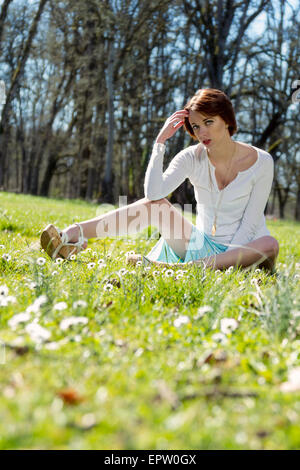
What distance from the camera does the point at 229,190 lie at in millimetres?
3816

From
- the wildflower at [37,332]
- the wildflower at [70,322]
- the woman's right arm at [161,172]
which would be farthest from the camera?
the woman's right arm at [161,172]

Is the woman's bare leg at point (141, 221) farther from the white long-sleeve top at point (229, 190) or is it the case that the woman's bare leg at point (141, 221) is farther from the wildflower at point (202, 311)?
the wildflower at point (202, 311)

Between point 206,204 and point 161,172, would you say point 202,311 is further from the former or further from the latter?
Result: point 206,204

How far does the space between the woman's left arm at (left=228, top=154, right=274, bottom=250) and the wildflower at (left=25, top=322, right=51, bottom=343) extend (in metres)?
2.37

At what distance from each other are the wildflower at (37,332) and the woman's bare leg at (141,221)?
74.8 inches

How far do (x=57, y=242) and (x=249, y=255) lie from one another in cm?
157

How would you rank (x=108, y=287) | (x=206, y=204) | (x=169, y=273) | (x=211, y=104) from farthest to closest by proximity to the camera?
(x=206, y=204) → (x=211, y=104) → (x=169, y=273) → (x=108, y=287)

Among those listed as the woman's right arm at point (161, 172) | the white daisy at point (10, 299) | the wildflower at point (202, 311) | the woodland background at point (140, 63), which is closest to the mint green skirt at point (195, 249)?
the woman's right arm at point (161, 172)

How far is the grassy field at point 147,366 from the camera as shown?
3.83 feet

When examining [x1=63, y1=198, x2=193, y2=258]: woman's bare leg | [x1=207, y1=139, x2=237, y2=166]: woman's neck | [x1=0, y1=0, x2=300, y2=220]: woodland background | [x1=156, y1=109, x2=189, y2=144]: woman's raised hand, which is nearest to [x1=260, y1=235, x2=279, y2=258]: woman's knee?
[x1=63, y1=198, x2=193, y2=258]: woman's bare leg

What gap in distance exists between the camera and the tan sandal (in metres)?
3.33

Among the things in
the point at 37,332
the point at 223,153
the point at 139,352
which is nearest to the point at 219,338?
the point at 139,352

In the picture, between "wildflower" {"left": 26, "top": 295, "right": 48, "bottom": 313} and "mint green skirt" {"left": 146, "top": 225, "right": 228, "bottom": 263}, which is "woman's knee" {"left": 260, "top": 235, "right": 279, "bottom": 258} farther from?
"wildflower" {"left": 26, "top": 295, "right": 48, "bottom": 313}

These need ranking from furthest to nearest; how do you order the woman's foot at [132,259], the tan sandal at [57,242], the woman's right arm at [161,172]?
the woman's right arm at [161,172], the woman's foot at [132,259], the tan sandal at [57,242]
